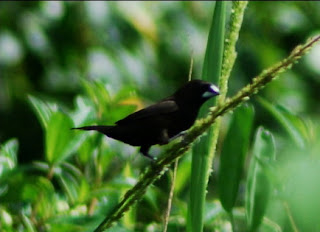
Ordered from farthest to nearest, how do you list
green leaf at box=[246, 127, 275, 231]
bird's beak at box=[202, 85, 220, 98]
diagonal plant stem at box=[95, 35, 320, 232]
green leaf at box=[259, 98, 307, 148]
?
green leaf at box=[259, 98, 307, 148]
green leaf at box=[246, 127, 275, 231]
bird's beak at box=[202, 85, 220, 98]
diagonal plant stem at box=[95, 35, 320, 232]

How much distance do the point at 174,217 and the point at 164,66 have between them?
94.5 inches

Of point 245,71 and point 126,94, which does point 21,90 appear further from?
point 126,94

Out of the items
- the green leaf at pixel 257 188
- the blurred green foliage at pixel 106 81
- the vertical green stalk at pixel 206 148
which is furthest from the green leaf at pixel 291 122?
the vertical green stalk at pixel 206 148

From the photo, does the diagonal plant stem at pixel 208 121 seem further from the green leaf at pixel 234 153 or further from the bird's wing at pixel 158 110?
the green leaf at pixel 234 153

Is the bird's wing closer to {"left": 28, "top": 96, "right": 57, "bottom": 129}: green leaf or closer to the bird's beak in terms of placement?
the bird's beak

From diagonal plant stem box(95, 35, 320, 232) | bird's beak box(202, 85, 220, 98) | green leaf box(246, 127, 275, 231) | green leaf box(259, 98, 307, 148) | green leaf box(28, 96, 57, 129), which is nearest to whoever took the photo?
diagonal plant stem box(95, 35, 320, 232)

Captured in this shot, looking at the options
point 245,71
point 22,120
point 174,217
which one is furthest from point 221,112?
point 245,71

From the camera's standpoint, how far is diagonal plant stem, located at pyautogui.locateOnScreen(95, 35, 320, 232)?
761mm

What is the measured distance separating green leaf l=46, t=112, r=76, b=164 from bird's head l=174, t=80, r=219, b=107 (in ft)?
1.15

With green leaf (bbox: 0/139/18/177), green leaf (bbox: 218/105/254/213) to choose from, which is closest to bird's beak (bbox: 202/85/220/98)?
green leaf (bbox: 218/105/254/213)

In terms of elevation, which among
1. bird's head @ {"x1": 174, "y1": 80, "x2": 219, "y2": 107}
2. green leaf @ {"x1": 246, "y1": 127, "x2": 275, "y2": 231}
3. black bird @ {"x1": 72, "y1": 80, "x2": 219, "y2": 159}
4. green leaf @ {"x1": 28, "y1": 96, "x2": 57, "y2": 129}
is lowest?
green leaf @ {"x1": 246, "y1": 127, "x2": 275, "y2": 231}

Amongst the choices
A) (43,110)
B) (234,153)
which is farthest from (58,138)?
(234,153)

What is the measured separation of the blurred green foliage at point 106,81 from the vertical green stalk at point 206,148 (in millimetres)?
278

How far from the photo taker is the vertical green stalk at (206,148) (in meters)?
0.91
